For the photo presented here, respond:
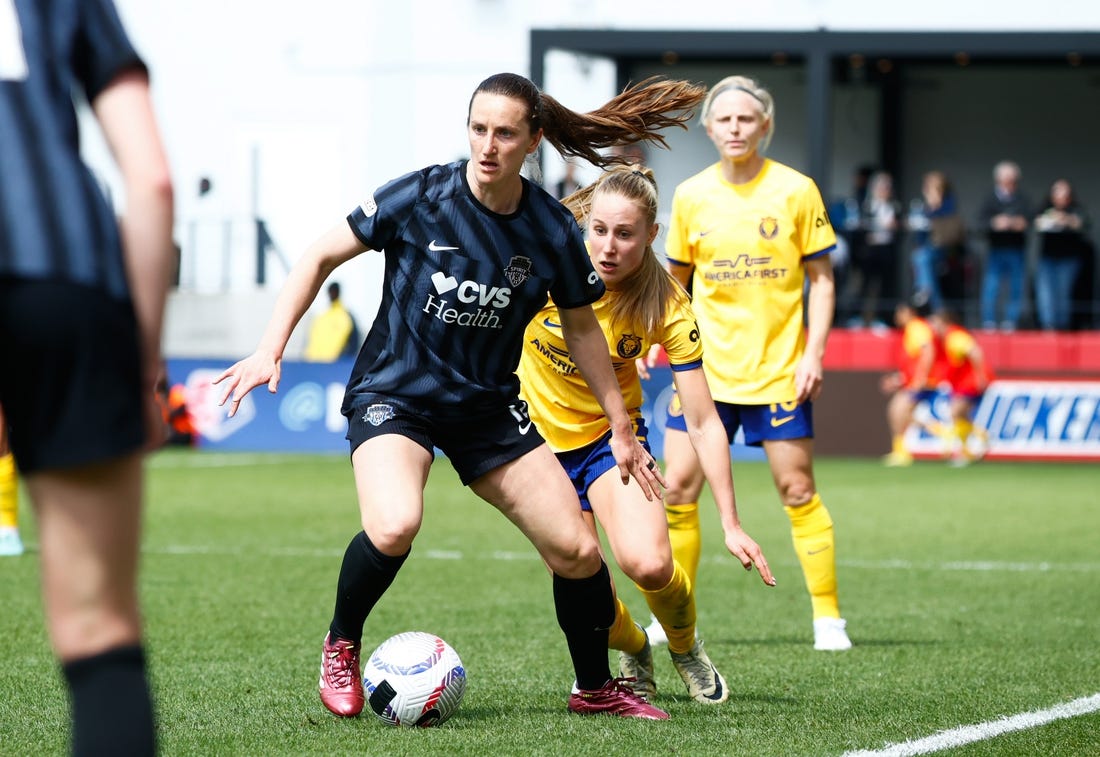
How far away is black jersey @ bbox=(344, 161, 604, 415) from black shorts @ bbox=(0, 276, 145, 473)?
7.15ft

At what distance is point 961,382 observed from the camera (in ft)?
60.6

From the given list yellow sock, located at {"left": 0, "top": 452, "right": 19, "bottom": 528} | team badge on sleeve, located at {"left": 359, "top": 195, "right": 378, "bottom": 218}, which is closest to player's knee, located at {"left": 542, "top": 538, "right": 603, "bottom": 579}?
team badge on sleeve, located at {"left": 359, "top": 195, "right": 378, "bottom": 218}

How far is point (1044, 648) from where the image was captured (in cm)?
661

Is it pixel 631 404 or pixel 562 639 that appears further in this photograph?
pixel 562 639

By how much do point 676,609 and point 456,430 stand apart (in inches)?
40.1

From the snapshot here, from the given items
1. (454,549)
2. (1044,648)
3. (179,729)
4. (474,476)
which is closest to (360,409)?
(474,476)

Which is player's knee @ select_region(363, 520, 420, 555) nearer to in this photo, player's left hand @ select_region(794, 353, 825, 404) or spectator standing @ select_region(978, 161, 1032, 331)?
player's left hand @ select_region(794, 353, 825, 404)

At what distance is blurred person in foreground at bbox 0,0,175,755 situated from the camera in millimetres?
2537

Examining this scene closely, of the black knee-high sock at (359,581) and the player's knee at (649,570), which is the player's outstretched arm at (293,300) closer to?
the black knee-high sock at (359,581)

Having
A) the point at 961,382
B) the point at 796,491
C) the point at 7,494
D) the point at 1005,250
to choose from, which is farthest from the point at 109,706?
the point at 1005,250

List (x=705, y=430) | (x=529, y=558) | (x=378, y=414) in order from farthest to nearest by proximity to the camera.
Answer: (x=529, y=558) < (x=705, y=430) < (x=378, y=414)

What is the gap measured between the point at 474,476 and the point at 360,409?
1.24 feet

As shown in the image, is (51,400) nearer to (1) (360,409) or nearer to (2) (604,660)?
(1) (360,409)

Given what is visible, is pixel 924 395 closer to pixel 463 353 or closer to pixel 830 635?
pixel 830 635
